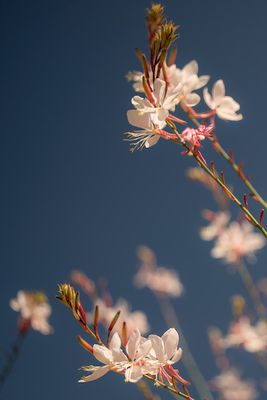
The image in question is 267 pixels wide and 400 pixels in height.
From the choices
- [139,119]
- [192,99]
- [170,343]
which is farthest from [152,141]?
[170,343]

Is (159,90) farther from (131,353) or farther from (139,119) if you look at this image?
(131,353)

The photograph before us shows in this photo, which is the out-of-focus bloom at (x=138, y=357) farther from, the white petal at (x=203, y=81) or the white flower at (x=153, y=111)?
the white petal at (x=203, y=81)

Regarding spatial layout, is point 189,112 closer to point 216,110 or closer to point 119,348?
point 216,110

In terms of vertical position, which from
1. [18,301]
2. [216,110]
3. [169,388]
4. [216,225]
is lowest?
[169,388]

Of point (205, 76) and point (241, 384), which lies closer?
point (205, 76)

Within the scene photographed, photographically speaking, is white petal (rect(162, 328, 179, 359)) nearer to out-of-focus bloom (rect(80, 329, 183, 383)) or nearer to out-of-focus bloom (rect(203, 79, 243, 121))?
out-of-focus bloom (rect(80, 329, 183, 383))

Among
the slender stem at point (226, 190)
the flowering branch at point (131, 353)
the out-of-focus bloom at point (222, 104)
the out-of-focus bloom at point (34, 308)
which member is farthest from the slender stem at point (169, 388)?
the out-of-focus bloom at point (34, 308)

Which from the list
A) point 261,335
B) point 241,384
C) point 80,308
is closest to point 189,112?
point 80,308
